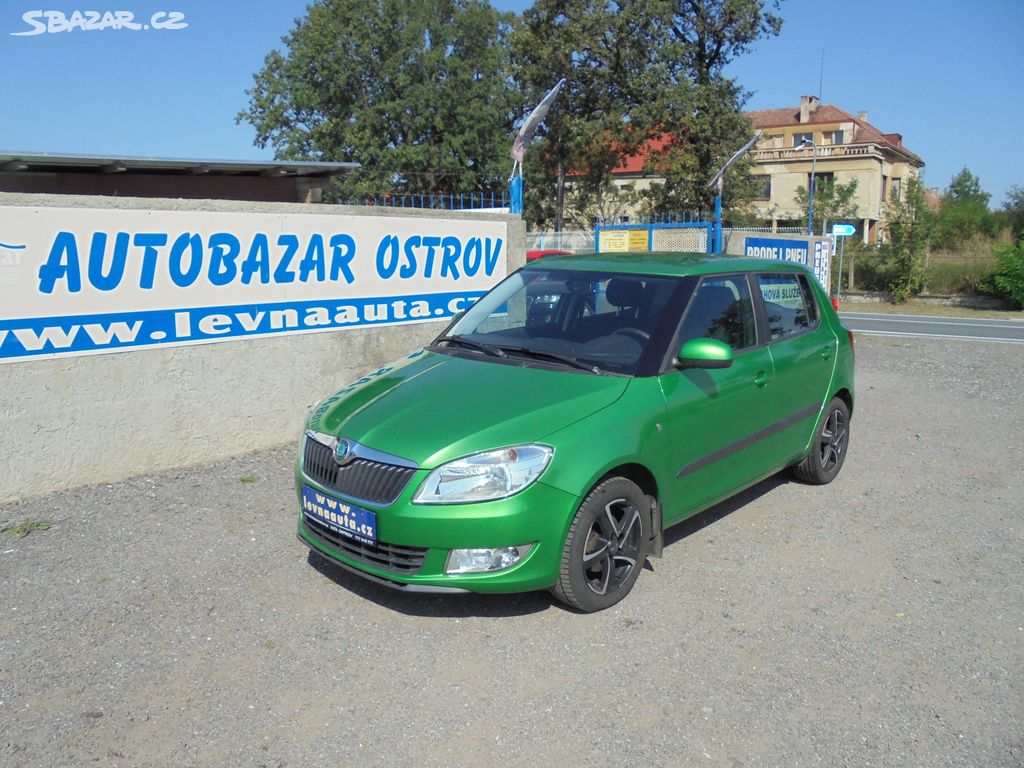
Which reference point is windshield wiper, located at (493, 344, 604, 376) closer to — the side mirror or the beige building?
the side mirror

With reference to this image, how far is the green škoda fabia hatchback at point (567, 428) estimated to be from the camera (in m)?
3.61

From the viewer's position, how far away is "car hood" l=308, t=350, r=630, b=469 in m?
3.68

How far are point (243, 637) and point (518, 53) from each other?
119 feet

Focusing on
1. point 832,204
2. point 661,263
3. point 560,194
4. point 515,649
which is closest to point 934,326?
point 661,263

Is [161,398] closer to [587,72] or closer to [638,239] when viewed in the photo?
[638,239]

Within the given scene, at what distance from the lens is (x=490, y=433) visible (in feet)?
12.1

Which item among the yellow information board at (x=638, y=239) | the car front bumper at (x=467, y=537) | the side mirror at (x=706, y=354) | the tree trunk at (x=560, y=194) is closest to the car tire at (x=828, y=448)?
the side mirror at (x=706, y=354)

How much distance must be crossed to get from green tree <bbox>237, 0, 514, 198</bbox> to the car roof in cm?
3985

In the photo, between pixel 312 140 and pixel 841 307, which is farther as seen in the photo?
pixel 312 140

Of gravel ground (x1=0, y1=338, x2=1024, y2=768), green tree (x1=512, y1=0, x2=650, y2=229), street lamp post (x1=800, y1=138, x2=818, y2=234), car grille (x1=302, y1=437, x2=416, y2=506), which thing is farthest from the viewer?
green tree (x1=512, y1=0, x2=650, y2=229)

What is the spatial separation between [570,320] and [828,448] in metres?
2.48

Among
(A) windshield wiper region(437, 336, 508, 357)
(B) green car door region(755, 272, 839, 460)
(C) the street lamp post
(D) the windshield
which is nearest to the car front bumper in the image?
(D) the windshield

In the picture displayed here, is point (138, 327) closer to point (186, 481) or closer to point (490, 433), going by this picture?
point (186, 481)

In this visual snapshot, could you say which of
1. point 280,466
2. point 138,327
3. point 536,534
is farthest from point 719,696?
point 138,327
